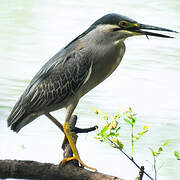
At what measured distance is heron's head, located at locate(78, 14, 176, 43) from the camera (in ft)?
6.23

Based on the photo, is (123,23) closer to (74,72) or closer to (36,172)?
(74,72)

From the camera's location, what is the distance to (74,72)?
6.89 ft

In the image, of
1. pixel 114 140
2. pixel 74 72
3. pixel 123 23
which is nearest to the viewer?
pixel 114 140

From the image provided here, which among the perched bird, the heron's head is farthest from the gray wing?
the heron's head

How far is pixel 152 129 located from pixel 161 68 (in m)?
0.87

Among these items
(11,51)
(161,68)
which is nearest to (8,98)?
(11,51)

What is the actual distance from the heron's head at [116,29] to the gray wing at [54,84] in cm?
10

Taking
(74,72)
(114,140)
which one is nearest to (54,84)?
(74,72)

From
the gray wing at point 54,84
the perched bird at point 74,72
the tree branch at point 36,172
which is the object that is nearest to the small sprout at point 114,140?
the tree branch at point 36,172

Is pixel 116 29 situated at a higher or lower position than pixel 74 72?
higher

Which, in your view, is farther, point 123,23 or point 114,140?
point 123,23

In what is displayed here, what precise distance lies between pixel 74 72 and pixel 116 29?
25cm

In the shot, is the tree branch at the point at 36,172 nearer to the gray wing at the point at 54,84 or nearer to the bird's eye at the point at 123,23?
→ the gray wing at the point at 54,84

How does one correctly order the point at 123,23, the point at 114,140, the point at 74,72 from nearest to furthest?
the point at 114,140
the point at 123,23
the point at 74,72
